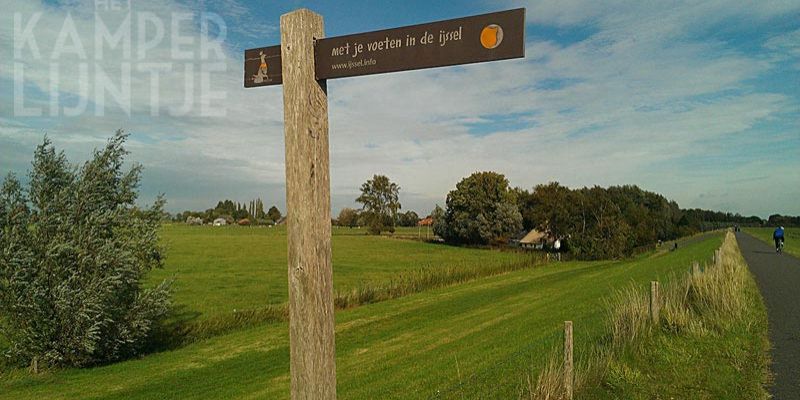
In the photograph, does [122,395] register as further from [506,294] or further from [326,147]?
[506,294]

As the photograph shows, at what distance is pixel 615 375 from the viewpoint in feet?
25.2

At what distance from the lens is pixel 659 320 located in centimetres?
1100

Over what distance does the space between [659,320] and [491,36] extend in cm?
949

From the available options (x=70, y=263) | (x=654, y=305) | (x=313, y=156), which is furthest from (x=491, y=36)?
(x=70, y=263)

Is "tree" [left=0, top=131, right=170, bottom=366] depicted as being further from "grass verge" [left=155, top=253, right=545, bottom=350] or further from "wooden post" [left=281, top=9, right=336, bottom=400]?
"wooden post" [left=281, top=9, right=336, bottom=400]

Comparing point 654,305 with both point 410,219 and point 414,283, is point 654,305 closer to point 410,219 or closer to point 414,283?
point 414,283

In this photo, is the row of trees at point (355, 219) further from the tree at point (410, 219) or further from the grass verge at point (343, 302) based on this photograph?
the grass verge at point (343, 302)

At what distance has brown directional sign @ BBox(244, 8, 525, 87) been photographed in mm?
3352

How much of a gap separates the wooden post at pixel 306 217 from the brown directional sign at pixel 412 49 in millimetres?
146

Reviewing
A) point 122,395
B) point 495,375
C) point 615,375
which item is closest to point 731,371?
point 615,375

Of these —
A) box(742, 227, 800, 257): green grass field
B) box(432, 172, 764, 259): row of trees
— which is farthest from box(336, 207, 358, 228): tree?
box(742, 227, 800, 257): green grass field

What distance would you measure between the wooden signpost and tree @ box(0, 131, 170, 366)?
11873 mm

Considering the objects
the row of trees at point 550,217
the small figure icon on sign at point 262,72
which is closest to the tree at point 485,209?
the row of trees at point 550,217

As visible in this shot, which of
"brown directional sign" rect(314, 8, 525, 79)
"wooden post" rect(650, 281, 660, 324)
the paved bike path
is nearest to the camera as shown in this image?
"brown directional sign" rect(314, 8, 525, 79)
